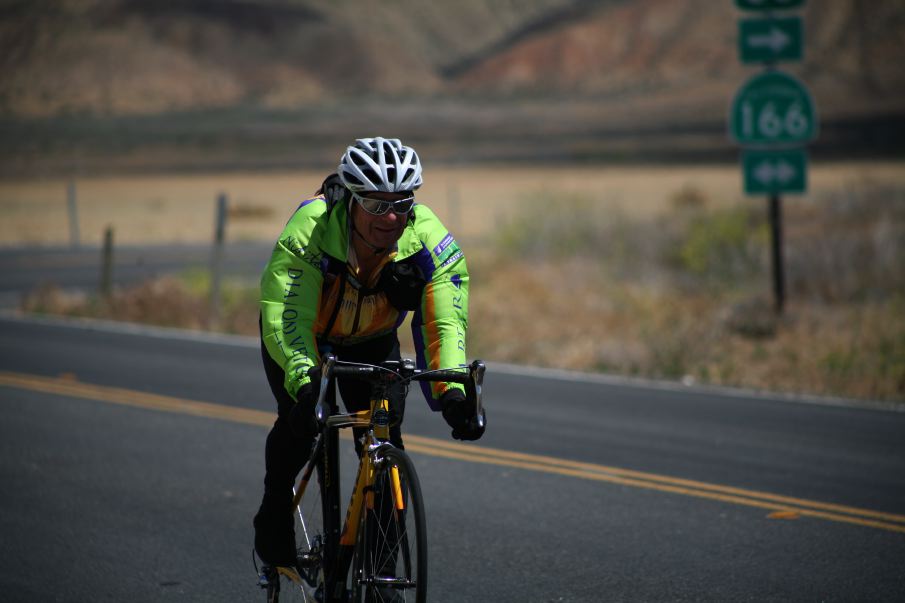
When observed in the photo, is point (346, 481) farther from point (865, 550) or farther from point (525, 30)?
point (525, 30)

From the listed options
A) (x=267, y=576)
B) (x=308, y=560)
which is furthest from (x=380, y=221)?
(x=267, y=576)

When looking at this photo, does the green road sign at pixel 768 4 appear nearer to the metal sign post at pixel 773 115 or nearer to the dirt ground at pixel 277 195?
the metal sign post at pixel 773 115

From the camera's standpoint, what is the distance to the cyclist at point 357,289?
4.67 metres

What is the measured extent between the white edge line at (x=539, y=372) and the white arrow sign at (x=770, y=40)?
14.7ft

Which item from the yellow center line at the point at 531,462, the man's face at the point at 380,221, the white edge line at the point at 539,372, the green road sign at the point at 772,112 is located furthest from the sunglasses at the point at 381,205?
the green road sign at the point at 772,112

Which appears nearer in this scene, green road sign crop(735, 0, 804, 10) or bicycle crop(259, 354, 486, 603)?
bicycle crop(259, 354, 486, 603)

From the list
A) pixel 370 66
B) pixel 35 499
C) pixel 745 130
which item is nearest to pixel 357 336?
pixel 35 499

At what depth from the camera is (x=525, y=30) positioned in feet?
505

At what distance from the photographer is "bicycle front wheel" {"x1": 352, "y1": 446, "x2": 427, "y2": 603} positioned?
171 inches

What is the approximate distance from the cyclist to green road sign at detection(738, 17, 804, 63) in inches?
425

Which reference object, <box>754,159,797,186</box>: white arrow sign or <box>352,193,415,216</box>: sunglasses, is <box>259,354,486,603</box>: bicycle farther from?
<box>754,159,797,186</box>: white arrow sign

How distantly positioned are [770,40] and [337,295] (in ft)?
36.6

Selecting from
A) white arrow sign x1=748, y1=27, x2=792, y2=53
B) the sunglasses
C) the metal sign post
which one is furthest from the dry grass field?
the sunglasses

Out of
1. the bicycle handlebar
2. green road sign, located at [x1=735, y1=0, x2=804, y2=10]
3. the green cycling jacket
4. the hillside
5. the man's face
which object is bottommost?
the bicycle handlebar
